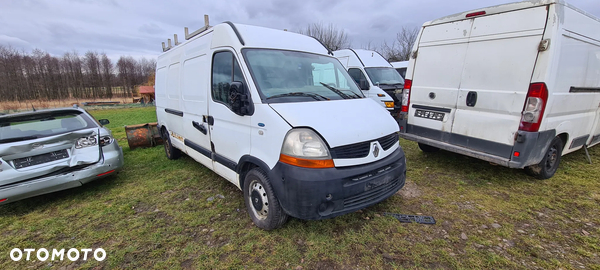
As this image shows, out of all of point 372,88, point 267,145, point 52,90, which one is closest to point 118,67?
point 52,90

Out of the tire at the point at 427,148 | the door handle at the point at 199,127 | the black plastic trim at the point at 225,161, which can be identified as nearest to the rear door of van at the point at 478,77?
the tire at the point at 427,148

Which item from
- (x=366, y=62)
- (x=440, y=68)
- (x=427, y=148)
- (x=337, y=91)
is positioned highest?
(x=366, y=62)

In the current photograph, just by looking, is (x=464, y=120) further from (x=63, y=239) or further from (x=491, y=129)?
(x=63, y=239)

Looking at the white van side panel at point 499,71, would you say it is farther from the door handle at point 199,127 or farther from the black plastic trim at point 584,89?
the door handle at point 199,127

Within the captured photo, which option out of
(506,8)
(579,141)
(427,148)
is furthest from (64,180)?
(579,141)

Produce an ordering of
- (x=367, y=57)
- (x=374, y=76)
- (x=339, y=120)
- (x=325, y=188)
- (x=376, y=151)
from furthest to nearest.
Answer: (x=367, y=57), (x=374, y=76), (x=376, y=151), (x=339, y=120), (x=325, y=188)

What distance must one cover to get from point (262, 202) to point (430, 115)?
11.6 feet

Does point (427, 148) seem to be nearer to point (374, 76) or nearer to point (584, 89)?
point (584, 89)

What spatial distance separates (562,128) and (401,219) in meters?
3.13

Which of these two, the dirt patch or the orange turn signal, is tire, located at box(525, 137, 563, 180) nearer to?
the dirt patch

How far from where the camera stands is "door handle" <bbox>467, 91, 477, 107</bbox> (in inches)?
149

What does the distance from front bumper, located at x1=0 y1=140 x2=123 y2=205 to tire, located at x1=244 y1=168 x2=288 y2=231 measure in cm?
255

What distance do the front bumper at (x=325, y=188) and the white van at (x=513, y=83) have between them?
91.6 inches

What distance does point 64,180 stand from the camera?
3.35 meters
